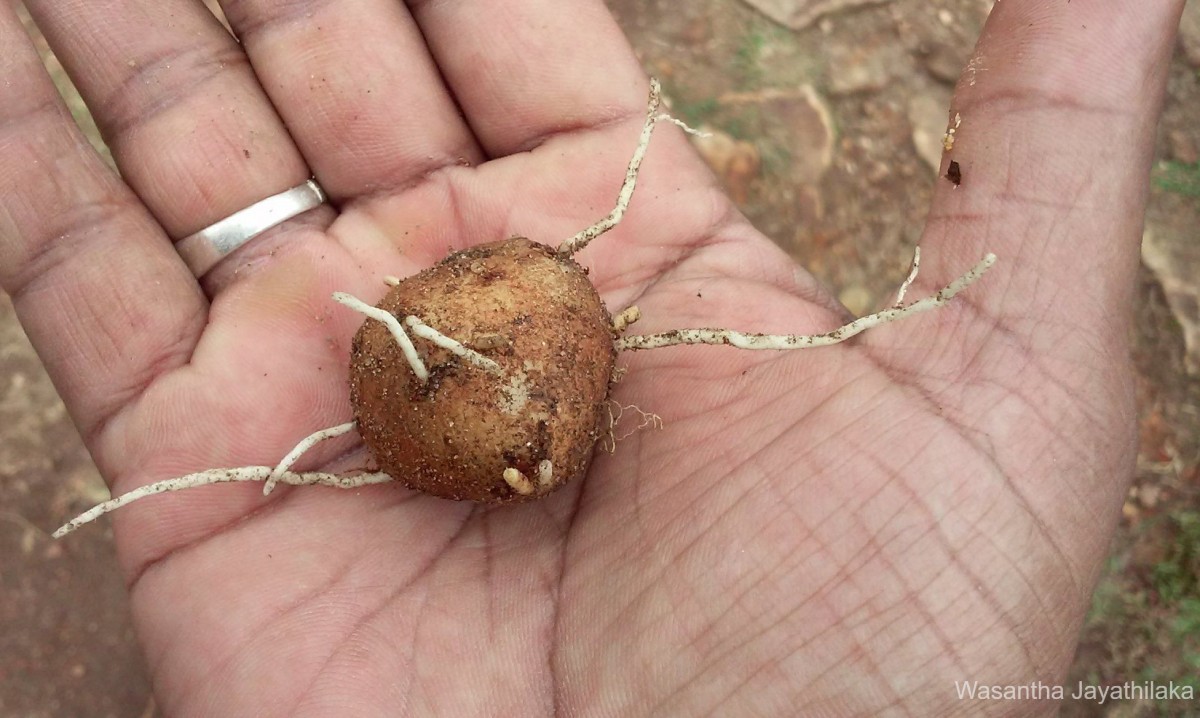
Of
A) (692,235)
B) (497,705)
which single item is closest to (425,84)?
(692,235)

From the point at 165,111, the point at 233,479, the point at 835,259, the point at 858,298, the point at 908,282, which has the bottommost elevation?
the point at 858,298

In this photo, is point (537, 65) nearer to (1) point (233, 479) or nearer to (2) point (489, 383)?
(2) point (489, 383)

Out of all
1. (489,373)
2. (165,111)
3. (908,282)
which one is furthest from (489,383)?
(165,111)

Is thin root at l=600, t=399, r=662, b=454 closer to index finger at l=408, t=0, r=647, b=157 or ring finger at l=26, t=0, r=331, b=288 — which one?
index finger at l=408, t=0, r=647, b=157

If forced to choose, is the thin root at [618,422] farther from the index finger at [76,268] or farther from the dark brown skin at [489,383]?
the index finger at [76,268]

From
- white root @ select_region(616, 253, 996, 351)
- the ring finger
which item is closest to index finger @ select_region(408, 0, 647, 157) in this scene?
the ring finger

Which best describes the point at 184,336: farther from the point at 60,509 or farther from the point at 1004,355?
the point at 1004,355

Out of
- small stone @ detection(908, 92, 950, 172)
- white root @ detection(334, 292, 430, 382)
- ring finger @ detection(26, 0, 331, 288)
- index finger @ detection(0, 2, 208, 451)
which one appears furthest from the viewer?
small stone @ detection(908, 92, 950, 172)
